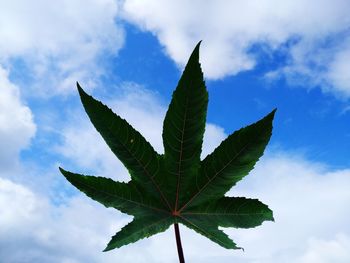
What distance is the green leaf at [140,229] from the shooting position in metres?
3.50

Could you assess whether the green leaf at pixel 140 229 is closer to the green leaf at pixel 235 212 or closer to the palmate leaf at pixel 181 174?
the palmate leaf at pixel 181 174

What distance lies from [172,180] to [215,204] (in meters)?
0.49

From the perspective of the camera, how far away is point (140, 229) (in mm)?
3656

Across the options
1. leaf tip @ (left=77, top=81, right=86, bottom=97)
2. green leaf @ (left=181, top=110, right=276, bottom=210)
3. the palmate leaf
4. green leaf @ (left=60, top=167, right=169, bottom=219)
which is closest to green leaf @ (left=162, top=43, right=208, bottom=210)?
Answer: the palmate leaf

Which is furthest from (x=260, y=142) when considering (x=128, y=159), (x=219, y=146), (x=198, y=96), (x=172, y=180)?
(x=128, y=159)

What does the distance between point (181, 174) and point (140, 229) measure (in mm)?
628

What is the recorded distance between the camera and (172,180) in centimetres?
369

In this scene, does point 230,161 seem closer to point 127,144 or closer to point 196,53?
point 127,144

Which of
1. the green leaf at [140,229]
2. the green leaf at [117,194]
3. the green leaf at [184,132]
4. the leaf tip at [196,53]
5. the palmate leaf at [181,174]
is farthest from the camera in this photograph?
the green leaf at [117,194]

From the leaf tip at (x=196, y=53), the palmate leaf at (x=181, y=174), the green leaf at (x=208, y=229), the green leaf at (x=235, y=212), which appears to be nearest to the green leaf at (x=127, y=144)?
the palmate leaf at (x=181, y=174)

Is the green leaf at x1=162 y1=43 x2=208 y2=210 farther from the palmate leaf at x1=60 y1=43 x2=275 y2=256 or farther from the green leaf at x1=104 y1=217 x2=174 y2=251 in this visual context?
the green leaf at x1=104 y1=217 x2=174 y2=251

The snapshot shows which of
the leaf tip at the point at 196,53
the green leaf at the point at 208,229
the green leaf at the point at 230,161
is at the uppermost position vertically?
the leaf tip at the point at 196,53

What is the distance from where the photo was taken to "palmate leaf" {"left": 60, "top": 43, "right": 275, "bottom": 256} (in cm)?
321

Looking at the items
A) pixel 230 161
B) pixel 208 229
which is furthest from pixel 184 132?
pixel 208 229
